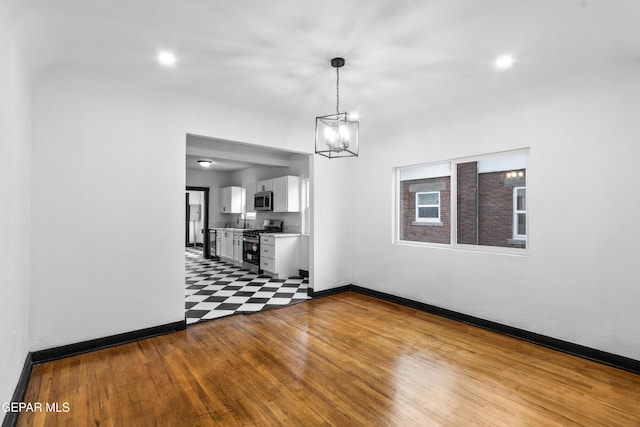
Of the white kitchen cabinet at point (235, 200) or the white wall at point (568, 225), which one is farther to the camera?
the white kitchen cabinet at point (235, 200)

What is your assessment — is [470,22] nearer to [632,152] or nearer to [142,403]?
[632,152]

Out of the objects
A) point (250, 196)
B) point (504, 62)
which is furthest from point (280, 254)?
point (504, 62)

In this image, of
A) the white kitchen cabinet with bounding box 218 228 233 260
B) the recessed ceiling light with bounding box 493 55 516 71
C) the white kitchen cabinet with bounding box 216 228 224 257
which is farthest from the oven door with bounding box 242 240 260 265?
the recessed ceiling light with bounding box 493 55 516 71

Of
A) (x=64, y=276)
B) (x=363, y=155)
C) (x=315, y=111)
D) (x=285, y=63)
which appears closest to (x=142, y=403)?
(x=64, y=276)

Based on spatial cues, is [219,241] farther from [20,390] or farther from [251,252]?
[20,390]

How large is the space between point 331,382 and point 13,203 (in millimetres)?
2615

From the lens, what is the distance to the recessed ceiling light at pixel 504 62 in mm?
2625

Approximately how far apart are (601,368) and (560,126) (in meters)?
2.26

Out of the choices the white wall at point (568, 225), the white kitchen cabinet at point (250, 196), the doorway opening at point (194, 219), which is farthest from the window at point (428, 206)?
the doorway opening at point (194, 219)

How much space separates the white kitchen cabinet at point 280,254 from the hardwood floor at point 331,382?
8.39ft

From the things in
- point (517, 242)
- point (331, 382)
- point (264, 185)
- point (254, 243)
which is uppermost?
point (264, 185)

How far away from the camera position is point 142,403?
2.12 m

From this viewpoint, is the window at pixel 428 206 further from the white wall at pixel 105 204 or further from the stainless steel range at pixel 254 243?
the white wall at pixel 105 204

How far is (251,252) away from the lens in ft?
21.9
